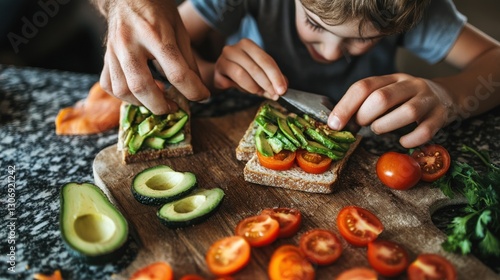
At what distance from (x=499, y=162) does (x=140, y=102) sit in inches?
68.2

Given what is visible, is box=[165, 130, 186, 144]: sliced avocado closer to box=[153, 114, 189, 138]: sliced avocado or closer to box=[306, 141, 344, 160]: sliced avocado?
box=[153, 114, 189, 138]: sliced avocado

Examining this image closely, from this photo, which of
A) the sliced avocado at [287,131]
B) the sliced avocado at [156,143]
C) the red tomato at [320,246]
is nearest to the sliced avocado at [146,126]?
the sliced avocado at [156,143]

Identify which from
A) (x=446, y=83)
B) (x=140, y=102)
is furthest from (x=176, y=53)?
(x=446, y=83)

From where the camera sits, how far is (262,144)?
2.19 m

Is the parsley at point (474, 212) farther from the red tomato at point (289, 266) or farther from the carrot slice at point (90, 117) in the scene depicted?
the carrot slice at point (90, 117)

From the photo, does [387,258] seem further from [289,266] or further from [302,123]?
[302,123]

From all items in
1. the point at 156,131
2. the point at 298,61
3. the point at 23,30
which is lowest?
the point at 23,30

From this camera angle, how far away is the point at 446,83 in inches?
102

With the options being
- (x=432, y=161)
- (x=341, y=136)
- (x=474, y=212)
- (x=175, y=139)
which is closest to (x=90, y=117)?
(x=175, y=139)

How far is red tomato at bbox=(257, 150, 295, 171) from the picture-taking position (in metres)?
2.13

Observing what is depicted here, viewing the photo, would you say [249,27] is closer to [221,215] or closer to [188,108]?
[188,108]

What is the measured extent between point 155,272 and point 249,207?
518 millimetres

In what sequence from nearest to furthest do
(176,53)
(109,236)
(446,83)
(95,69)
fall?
(109,236)
(176,53)
(446,83)
(95,69)

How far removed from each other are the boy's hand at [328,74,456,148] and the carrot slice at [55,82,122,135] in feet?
3.85
